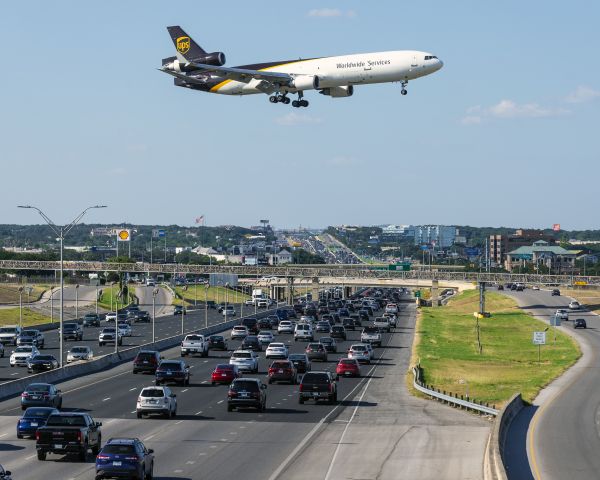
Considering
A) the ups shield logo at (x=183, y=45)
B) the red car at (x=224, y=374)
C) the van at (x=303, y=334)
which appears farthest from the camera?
the van at (x=303, y=334)

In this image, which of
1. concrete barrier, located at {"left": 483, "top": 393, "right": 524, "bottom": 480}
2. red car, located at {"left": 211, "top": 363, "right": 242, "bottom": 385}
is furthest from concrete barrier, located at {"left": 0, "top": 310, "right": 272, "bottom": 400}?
concrete barrier, located at {"left": 483, "top": 393, "right": 524, "bottom": 480}

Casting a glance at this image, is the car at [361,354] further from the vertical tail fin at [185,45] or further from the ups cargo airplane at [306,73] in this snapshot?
the vertical tail fin at [185,45]

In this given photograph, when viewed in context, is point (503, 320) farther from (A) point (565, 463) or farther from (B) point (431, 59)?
(A) point (565, 463)

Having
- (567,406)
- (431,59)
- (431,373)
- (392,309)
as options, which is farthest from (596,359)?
(392,309)

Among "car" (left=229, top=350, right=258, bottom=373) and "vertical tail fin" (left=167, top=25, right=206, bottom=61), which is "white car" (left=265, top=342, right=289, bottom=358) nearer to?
"car" (left=229, top=350, right=258, bottom=373)

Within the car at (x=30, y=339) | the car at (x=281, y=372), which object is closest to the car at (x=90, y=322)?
the car at (x=30, y=339)

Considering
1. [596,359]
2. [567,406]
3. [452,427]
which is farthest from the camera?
[596,359]
